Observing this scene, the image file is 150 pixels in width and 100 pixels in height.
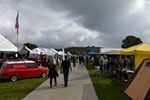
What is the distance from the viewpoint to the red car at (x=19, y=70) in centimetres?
1577

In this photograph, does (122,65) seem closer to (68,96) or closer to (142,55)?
(142,55)

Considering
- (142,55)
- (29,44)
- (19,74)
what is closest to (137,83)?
(142,55)

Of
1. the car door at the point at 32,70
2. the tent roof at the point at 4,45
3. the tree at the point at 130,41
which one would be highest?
the tree at the point at 130,41

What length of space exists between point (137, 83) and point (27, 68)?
11218 mm

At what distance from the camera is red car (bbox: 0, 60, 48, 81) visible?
51.7 ft

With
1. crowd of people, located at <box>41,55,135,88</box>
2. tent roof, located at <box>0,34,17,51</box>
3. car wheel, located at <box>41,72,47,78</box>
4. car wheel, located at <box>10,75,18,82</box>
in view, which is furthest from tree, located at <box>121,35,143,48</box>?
tent roof, located at <box>0,34,17,51</box>

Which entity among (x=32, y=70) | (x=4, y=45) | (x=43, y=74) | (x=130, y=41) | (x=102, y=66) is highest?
(x=130, y=41)

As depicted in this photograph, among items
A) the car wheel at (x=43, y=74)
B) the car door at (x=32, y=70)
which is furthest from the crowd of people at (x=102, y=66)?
the car door at (x=32, y=70)

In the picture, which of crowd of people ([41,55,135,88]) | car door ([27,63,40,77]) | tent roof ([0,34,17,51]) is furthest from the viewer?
car door ([27,63,40,77])

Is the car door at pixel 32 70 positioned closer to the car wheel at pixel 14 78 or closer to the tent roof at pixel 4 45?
the car wheel at pixel 14 78

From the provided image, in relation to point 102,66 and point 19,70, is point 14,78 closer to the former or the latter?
point 19,70

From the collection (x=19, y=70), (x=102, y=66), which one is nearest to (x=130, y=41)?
(x=102, y=66)

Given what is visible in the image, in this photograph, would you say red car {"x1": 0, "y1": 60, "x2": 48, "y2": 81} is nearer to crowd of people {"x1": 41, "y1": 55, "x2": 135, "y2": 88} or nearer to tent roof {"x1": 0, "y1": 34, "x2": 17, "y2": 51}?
crowd of people {"x1": 41, "y1": 55, "x2": 135, "y2": 88}

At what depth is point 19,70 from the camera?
1641 centimetres
